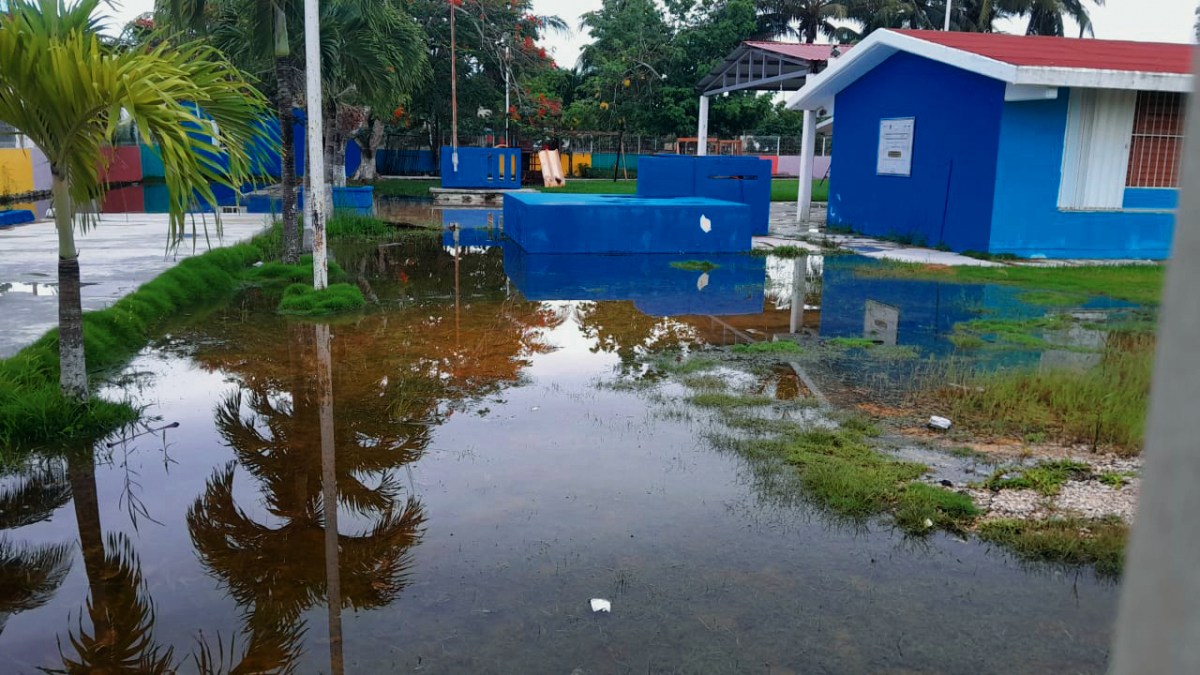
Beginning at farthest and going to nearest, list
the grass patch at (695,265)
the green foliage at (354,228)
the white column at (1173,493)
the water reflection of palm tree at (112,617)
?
the green foliage at (354,228) < the grass patch at (695,265) < the water reflection of palm tree at (112,617) < the white column at (1173,493)

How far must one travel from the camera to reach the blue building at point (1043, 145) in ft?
53.0

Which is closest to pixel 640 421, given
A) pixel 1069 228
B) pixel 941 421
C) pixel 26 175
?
pixel 941 421

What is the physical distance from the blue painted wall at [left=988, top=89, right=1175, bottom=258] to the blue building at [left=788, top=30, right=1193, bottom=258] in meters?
0.02

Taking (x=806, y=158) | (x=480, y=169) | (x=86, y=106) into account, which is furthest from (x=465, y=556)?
(x=480, y=169)

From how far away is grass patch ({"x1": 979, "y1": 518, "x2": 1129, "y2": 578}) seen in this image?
4645mm

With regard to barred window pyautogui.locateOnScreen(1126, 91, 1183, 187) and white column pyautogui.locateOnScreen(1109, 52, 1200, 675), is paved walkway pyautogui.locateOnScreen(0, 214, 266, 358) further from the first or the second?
barred window pyautogui.locateOnScreen(1126, 91, 1183, 187)

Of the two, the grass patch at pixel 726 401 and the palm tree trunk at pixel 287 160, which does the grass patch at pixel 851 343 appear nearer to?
the grass patch at pixel 726 401

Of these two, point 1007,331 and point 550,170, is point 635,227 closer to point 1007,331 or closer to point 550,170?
point 1007,331

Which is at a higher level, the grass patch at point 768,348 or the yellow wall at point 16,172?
the yellow wall at point 16,172

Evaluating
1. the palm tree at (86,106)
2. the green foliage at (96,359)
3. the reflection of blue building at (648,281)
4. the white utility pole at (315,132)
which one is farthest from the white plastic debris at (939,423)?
the white utility pole at (315,132)

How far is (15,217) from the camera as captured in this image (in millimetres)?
20453

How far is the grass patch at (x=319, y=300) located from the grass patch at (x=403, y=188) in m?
22.9

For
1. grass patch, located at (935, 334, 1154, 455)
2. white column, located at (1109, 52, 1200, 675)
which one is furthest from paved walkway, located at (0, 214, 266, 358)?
white column, located at (1109, 52, 1200, 675)

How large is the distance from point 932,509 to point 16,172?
27299mm
